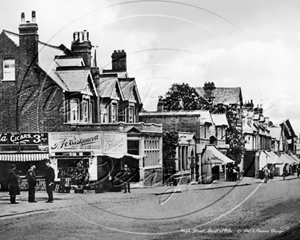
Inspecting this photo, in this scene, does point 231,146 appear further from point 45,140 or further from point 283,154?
point 45,140

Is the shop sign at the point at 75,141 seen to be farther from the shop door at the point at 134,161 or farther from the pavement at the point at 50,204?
the shop door at the point at 134,161

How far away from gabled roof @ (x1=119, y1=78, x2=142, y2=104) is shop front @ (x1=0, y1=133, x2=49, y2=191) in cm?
1351

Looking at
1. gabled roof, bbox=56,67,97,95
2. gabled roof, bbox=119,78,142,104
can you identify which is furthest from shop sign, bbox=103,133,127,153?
gabled roof, bbox=119,78,142,104

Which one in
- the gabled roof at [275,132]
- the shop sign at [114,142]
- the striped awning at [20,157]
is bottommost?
the striped awning at [20,157]

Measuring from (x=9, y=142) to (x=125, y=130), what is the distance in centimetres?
1027

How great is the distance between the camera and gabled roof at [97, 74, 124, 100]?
32094 mm

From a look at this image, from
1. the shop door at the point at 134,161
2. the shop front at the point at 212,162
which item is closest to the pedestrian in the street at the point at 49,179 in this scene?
the shop door at the point at 134,161

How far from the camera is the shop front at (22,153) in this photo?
21.2m

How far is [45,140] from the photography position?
22281 millimetres

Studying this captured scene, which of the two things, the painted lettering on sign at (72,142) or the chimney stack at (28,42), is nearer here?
the chimney stack at (28,42)

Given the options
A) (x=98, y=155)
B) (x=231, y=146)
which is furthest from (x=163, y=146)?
(x=98, y=155)

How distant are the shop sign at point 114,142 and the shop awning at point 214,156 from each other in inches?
612

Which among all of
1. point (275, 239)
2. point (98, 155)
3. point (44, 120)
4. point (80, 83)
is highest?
point (80, 83)

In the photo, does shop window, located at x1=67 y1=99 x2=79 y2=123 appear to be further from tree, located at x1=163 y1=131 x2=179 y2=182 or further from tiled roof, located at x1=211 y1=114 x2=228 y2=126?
tiled roof, located at x1=211 y1=114 x2=228 y2=126
